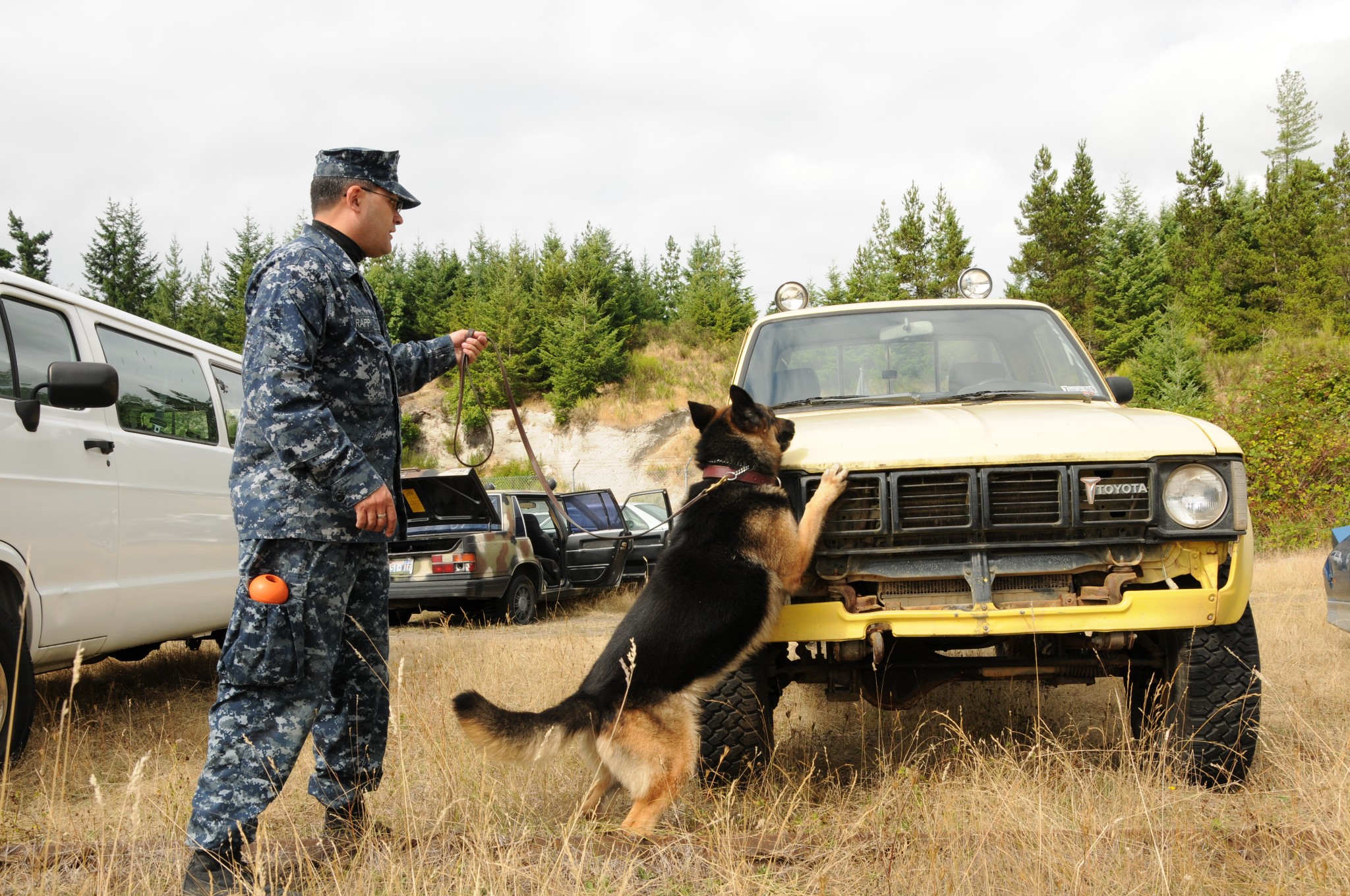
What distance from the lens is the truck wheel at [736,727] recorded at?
11.6 feet

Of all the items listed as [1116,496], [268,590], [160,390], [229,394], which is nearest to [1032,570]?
[1116,496]

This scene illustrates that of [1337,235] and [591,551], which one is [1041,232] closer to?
[1337,235]

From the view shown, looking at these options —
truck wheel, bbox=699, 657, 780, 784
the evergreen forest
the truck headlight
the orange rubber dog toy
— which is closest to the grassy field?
truck wheel, bbox=699, 657, 780, 784

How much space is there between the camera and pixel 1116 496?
3223 millimetres

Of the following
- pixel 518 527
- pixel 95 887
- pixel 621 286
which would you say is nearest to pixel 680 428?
pixel 621 286

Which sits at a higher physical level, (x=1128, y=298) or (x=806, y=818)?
(x=1128, y=298)

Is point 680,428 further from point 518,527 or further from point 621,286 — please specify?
point 518,527

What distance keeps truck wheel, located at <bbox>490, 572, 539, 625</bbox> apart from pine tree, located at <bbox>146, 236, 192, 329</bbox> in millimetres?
51785

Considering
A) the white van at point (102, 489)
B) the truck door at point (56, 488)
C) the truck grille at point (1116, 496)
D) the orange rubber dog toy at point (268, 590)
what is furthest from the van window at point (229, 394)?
the truck grille at point (1116, 496)

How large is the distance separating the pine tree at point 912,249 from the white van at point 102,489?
47.3 metres

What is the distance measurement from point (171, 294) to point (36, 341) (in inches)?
2460

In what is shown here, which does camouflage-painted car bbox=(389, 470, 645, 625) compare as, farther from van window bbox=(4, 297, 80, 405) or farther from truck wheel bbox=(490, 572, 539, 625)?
van window bbox=(4, 297, 80, 405)

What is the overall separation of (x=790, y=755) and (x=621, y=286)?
46657mm

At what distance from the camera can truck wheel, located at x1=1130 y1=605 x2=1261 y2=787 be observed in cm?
333
